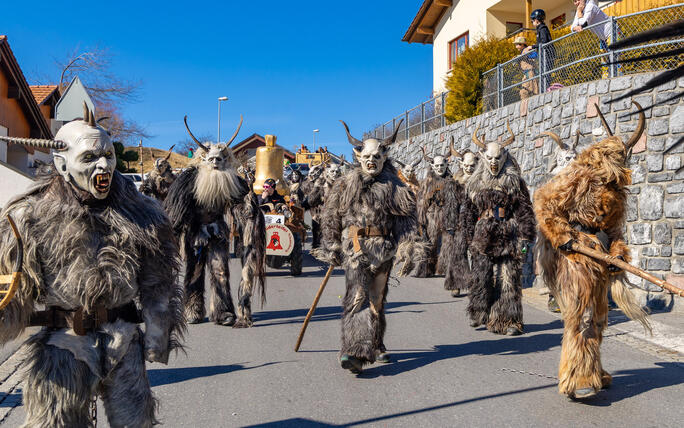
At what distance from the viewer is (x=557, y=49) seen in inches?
462

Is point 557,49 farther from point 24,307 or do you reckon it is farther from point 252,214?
point 24,307

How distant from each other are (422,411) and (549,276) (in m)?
1.71

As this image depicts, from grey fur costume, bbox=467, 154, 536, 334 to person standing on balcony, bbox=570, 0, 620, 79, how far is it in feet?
13.1

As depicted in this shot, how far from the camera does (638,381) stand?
214 inches

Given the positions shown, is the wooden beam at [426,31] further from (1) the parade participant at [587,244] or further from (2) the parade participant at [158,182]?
(1) the parade participant at [587,244]

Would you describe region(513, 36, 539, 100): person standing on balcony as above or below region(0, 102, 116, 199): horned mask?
above

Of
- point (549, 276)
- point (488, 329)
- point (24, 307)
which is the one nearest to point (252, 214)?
point (488, 329)

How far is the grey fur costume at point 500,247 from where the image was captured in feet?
24.1

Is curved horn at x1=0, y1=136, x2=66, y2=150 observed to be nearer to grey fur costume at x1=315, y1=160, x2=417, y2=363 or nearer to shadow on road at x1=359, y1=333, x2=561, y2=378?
grey fur costume at x1=315, y1=160, x2=417, y2=363

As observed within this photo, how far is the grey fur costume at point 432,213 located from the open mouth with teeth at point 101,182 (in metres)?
9.00

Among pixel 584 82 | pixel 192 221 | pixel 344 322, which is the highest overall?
pixel 584 82

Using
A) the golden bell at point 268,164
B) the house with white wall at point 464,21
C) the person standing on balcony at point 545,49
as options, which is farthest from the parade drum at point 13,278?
the house with white wall at point 464,21

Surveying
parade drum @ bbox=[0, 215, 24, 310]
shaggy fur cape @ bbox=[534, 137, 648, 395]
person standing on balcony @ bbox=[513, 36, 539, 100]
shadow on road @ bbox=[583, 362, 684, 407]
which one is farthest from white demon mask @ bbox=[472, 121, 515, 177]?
parade drum @ bbox=[0, 215, 24, 310]

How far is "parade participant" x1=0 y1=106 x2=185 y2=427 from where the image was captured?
3064mm
